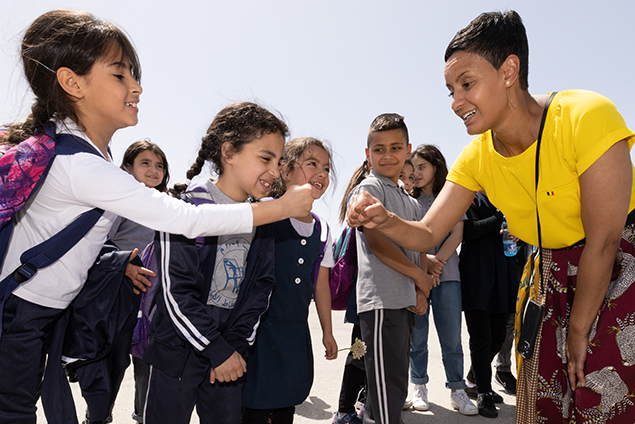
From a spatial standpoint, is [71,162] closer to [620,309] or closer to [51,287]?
[51,287]

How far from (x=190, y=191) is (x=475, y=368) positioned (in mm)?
2906

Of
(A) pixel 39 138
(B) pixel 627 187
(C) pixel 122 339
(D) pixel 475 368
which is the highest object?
(B) pixel 627 187

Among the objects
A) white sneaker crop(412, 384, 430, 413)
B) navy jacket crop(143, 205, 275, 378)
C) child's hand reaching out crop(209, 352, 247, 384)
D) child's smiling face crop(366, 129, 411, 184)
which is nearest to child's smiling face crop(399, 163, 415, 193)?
child's smiling face crop(366, 129, 411, 184)

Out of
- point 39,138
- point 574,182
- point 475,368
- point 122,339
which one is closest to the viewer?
point 39,138

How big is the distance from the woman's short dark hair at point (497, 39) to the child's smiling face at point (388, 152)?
123cm

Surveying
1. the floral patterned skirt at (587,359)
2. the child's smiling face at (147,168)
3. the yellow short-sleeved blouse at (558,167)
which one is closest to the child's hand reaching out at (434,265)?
the yellow short-sleeved blouse at (558,167)

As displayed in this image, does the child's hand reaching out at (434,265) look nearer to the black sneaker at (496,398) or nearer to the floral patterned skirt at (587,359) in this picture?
the black sneaker at (496,398)

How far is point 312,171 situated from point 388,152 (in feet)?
2.06

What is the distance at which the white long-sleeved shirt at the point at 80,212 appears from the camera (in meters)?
1.69

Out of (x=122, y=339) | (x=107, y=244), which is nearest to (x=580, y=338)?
(x=122, y=339)

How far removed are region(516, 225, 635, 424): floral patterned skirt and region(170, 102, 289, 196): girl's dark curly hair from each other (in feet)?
5.00

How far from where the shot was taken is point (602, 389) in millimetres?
1718

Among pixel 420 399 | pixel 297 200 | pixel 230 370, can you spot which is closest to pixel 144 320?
pixel 230 370

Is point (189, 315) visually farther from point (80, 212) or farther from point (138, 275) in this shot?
point (80, 212)
